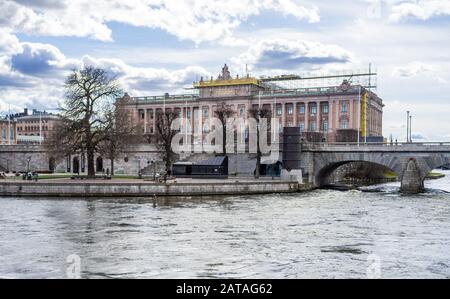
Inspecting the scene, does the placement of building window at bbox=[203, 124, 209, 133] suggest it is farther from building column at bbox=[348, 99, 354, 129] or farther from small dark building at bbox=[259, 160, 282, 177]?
small dark building at bbox=[259, 160, 282, 177]

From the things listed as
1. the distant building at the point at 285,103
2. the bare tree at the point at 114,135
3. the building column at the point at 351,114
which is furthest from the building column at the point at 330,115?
the bare tree at the point at 114,135

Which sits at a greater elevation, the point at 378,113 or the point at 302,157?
the point at 378,113

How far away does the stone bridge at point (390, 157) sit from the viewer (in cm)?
8550

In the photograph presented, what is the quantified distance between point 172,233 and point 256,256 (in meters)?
10.1

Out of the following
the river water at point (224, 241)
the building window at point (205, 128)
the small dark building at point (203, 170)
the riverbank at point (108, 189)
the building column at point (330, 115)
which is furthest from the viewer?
the building window at point (205, 128)

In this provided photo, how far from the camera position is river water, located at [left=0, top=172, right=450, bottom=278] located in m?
26.6

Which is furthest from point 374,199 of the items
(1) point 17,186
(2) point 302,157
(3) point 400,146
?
(1) point 17,186

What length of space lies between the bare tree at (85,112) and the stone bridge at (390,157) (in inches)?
1377

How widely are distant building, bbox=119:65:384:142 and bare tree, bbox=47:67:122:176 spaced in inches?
2572

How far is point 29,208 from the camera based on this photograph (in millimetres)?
56406

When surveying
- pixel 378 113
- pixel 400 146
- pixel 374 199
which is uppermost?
pixel 378 113

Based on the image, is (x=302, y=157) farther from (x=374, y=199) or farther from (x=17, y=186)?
(x=17, y=186)

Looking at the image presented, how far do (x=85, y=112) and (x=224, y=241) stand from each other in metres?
54.8

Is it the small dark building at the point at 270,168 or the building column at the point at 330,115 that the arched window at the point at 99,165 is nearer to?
the small dark building at the point at 270,168
